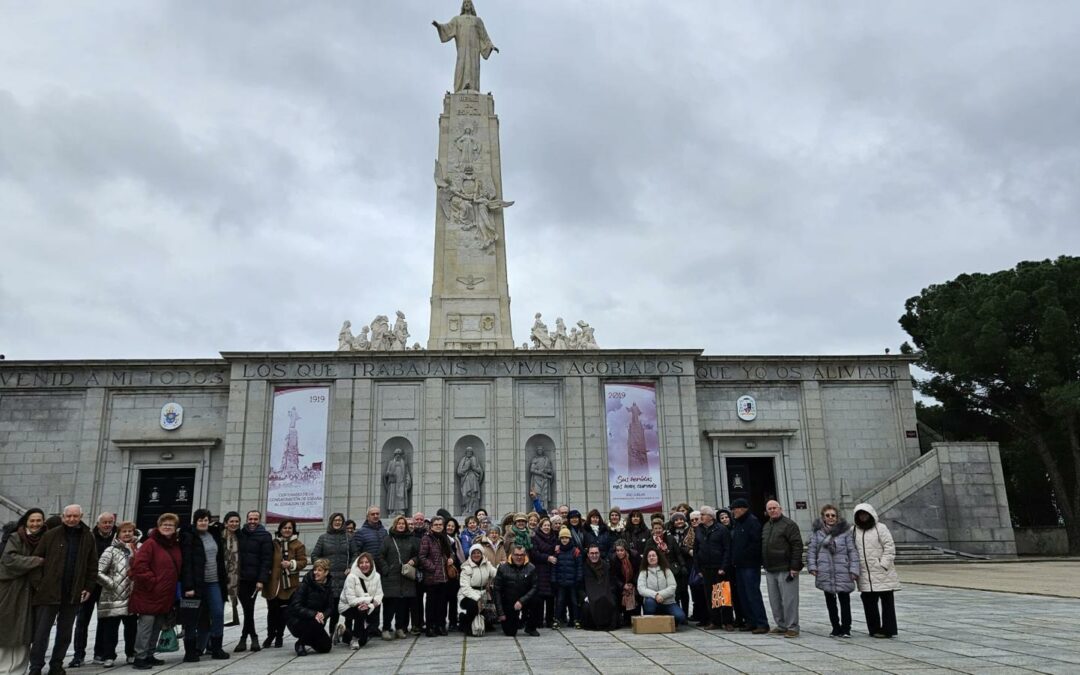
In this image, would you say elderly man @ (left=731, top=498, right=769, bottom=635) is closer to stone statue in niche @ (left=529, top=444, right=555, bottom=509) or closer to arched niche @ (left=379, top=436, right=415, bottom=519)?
stone statue in niche @ (left=529, top=444, right=555, bottom=509)

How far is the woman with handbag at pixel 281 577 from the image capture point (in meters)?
10.1

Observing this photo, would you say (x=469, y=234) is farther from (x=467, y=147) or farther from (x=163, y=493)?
(x=163, y=493)

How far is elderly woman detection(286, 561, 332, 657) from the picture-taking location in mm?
9445

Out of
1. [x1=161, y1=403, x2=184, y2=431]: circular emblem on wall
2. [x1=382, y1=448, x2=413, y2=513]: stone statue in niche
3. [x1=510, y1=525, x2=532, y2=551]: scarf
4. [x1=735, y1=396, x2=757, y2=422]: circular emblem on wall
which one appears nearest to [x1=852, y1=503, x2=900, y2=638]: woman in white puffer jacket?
[x1=510, y1=525, x2=532, y2=551]: scarf

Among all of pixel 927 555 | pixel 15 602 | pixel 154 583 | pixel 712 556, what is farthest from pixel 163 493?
pixel 927 555

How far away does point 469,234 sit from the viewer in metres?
28.3

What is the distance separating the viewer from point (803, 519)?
24.8 metres

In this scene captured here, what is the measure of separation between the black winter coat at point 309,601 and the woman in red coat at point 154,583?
4.59 ft

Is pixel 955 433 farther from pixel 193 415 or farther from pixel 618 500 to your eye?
pixel 193 415

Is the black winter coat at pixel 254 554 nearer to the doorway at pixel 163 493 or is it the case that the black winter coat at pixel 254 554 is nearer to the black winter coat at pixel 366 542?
A: the black winter coat at pixel 366 542

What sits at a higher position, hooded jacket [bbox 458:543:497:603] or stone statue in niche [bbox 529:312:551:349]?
stone statue in niche [bbox 529:312:551:349]

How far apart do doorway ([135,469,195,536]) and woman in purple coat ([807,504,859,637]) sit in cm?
1989

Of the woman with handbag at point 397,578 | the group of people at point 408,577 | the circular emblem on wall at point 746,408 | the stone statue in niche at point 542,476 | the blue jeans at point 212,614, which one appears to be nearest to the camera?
the group of people at point 408,577

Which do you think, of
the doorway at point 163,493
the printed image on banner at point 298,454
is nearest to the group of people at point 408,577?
the printed image on banner at point 298,454
